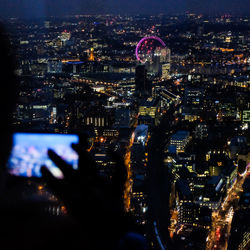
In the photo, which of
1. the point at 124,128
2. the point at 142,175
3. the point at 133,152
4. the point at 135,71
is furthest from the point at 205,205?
the point at 135,71

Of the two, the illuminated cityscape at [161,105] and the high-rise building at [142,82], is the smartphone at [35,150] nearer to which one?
the illuminated cityscape at [161,105]

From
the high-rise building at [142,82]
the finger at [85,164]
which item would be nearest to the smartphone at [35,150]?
the finger at [85,164]

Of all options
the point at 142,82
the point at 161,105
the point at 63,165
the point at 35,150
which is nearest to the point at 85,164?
the point at 63,165

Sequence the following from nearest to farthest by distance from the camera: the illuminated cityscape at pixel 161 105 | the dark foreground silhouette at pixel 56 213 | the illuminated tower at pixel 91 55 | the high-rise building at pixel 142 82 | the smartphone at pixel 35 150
Result: 1. the dark foreground silhouette at pixel 56 213
2. the smartphone at pixel 35 150
3. the illuminated cityscape at pixel 161 105
4. the high-rise building at pixel 142 82
5. the illuminated tower at pixel 91 55

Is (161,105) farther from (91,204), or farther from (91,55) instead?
(91,204)

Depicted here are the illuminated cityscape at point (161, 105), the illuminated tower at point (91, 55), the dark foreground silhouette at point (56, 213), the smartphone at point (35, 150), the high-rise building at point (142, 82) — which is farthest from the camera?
the illuminated tower at point (91, 55)

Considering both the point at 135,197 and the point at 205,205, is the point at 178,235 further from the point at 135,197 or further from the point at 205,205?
the point at 205,205

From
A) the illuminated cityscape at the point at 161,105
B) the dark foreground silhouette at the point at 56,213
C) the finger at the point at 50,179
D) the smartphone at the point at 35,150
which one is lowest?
the illuminated cityscape at the point at 161,105

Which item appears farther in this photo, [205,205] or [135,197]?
[205,205]
